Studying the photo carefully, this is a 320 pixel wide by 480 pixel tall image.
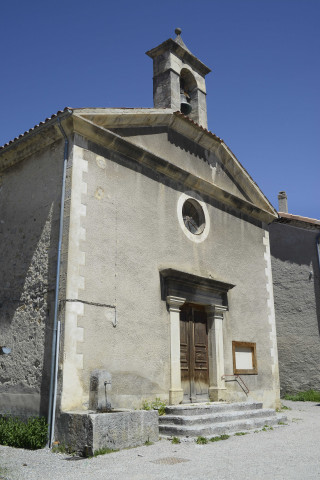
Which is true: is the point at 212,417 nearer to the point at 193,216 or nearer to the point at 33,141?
the point at 193,216

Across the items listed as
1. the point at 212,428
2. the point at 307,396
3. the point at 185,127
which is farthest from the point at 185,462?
the point at 307,396

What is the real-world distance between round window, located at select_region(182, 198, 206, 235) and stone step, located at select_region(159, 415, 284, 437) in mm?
4303

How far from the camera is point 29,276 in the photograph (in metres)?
8.76

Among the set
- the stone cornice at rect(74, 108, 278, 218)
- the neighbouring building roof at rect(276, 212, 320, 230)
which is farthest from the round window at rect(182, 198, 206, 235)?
the neighbouring building roof at rect(276, 212, 320, 230)

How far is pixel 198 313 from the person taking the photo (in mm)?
10586

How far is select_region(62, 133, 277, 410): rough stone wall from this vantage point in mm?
7898

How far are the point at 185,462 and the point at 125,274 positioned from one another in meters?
3.79

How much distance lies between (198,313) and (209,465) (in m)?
5.12

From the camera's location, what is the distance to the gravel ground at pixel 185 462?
202 inches

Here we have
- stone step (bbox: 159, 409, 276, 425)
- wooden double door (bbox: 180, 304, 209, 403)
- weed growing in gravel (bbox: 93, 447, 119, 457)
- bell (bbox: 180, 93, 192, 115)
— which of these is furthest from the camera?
bell (bbox: 180, 93, 192, 115)

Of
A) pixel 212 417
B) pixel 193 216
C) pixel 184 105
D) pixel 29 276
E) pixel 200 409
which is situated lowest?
pixel 212 417

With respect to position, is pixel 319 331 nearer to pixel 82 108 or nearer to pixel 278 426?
pixel 278 426

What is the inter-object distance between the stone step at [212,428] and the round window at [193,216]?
4.30m

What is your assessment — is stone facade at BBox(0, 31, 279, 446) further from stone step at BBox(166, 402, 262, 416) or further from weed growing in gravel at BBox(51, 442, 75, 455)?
weed growing in gravel at BBox(51, 442, 75, 455)
